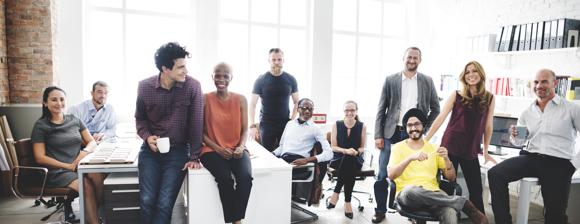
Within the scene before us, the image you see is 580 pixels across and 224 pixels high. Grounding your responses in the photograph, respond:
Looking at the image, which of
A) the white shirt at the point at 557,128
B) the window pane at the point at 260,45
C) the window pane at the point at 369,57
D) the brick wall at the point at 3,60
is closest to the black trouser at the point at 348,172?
the white shirt at the point at 557,128

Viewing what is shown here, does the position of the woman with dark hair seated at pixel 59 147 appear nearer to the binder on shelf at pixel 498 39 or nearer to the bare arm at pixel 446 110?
the bare arm at pixel 446 110

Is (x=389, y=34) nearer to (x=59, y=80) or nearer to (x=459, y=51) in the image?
(x=459, y=51)

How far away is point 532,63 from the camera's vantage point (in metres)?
4.58

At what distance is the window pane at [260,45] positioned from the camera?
5742 millimetres

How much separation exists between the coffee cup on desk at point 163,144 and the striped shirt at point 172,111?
0.41 ft

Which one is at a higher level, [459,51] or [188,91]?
[459,51]

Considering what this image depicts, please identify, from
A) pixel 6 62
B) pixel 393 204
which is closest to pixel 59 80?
pixel 6 62

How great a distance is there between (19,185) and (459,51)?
17.2ft

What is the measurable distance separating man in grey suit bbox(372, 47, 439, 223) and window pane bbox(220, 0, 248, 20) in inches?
113

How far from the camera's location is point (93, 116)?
3.96m

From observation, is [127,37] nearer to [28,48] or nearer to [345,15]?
[28,48]

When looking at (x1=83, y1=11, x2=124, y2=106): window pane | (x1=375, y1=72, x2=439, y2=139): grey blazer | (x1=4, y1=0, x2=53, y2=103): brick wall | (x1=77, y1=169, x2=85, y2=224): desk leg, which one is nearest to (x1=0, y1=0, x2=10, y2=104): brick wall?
(x1=4, y1=0, x2=53, y2=103): brick wall

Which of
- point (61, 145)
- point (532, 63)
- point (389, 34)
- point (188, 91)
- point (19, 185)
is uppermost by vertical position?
point (389, 34)

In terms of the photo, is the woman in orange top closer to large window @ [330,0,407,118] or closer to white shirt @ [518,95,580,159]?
white shirt @ [518,95,580,159]
